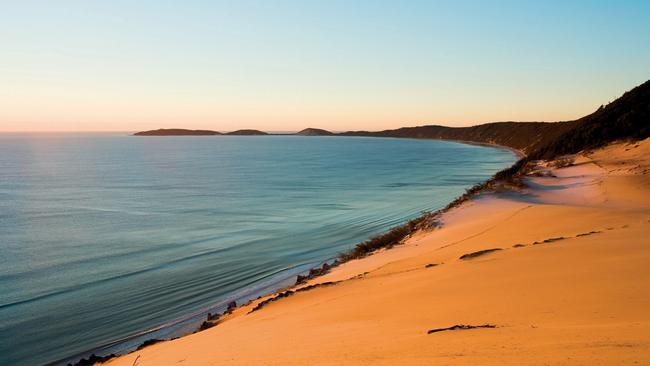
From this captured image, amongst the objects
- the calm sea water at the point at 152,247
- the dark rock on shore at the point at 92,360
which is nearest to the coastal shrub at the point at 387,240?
the calm sea water at the point at 152,247

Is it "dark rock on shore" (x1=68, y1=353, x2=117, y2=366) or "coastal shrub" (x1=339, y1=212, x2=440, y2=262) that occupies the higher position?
"coastal shrub" (x1=339, y1=212, x2=440, y2=262)

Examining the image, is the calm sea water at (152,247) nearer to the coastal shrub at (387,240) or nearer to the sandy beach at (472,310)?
the coastal shrub at (387,240)

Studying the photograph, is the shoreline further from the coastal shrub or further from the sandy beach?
the coastal shrub

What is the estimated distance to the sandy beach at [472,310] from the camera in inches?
215

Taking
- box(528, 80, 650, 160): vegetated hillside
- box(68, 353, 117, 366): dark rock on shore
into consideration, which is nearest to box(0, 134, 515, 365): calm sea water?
box(68, 353, 117, 366): dark rock on shore

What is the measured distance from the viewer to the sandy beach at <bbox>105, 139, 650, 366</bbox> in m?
5.46

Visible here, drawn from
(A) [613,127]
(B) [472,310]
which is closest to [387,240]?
(B) [472,310]

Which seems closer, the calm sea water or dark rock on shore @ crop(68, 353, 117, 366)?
dark rock on shore @ crop(68, 353, 117, 366)

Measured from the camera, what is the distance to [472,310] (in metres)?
7.76

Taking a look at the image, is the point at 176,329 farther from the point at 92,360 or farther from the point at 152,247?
the point at 152,247

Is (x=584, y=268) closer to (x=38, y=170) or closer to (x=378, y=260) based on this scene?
(x=378, y=260)

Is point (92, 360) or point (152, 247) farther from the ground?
point (152, 247)

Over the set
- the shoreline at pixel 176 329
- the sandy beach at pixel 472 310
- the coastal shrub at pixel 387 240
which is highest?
the sandy beach at pixel 472 310

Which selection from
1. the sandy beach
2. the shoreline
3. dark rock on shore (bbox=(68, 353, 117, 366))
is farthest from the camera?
the shoreline
